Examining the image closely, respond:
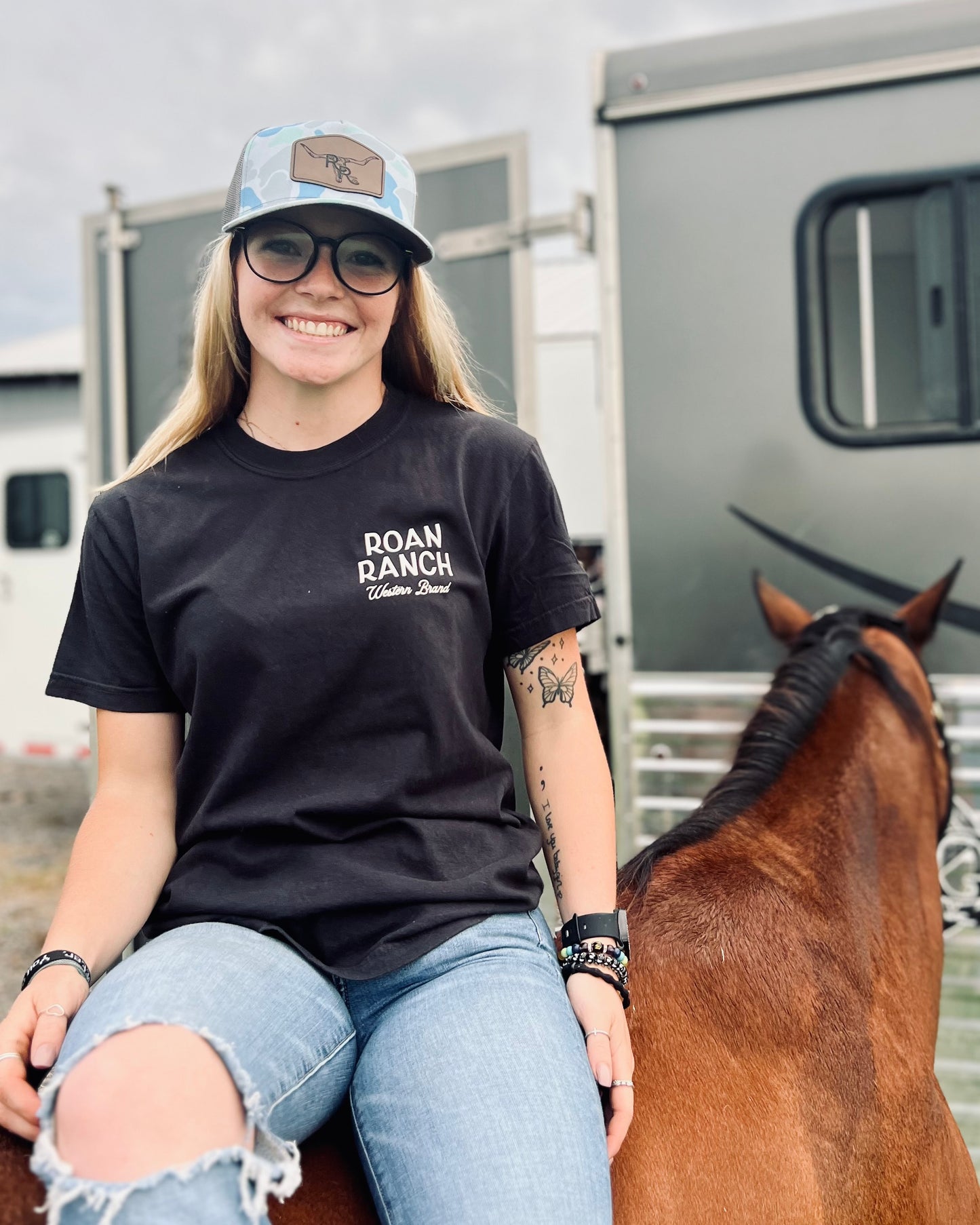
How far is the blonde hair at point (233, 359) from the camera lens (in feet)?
5.30

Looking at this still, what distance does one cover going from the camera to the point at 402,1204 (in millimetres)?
1199

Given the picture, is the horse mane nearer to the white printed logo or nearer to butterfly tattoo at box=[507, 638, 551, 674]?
butterfly tattoo at box=[507, 638, 551, 674]

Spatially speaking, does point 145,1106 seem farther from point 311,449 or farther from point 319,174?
point 319,174

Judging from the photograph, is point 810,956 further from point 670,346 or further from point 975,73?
point 975,73

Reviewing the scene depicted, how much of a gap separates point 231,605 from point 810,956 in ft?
3.55

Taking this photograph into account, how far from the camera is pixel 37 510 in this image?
774 centimetres

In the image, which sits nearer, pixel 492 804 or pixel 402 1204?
pixel 402 1204

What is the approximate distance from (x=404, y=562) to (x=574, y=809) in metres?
0.44

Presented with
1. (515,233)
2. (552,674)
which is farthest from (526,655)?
(515,233)

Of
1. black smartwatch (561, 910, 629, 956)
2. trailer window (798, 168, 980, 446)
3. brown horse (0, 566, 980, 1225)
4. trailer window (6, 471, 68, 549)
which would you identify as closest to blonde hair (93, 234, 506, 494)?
black smartwatch (561, 910, 629, 956)

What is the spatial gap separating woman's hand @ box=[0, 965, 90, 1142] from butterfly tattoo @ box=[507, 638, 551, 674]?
2.40 ft

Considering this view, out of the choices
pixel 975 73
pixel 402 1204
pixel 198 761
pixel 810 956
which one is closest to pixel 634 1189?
pixel 402 1204

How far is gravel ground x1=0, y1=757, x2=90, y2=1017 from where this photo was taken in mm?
5164

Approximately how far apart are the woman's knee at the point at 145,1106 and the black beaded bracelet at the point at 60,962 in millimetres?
280
